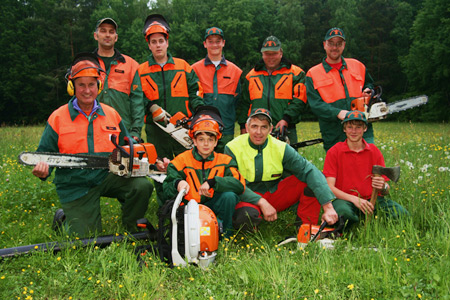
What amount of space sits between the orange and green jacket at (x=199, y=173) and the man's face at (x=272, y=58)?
2.37m

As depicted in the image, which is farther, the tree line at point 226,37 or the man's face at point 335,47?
the tree line at point 226,37

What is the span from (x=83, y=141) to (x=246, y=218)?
2.02 metres

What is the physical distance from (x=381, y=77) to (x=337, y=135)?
41918 mm

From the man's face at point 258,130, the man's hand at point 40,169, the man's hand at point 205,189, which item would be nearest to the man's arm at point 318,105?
the man's face at point 258,130

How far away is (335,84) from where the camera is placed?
17.7 feet

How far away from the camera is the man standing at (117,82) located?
209 inches

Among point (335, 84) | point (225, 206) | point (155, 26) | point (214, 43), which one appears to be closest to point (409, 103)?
point (335, 84)

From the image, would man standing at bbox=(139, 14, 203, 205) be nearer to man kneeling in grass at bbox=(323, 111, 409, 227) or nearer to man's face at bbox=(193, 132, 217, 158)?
man's face at bbox=(193, 132, 217, 158)

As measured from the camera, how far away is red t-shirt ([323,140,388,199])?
4.43 m

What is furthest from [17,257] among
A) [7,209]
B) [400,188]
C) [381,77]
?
[381,77]

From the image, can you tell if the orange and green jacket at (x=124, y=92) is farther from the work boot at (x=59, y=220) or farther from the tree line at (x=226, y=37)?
the tree line at (x=226, y=37)

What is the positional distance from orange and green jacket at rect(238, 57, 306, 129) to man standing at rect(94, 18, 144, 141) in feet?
6.04

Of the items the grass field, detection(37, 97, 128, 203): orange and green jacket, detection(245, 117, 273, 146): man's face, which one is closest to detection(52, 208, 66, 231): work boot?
the grass field

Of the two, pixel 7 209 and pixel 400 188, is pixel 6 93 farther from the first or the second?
pixel 400 188
